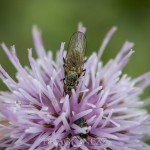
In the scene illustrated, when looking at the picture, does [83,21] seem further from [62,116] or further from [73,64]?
[62,116]

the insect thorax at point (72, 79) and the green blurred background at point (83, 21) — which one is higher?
the green blurred background at point (83, 21)

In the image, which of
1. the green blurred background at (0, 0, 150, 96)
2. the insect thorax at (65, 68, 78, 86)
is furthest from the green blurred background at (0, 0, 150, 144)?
the insect thorax at (65, 68, 78, 86)

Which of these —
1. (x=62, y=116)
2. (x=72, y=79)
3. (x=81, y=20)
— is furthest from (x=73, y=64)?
(x=81, y=20)

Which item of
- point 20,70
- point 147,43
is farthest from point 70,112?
point 147,43

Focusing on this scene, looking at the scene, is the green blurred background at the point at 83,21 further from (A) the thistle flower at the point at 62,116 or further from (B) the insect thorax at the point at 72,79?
(B) the insect thorax at the point at 72,79

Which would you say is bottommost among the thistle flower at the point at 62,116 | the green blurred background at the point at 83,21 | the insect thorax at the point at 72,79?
the thistle flower at the point at 62,116

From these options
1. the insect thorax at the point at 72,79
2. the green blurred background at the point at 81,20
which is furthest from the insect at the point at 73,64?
the green blurred background at the point at 81,20
